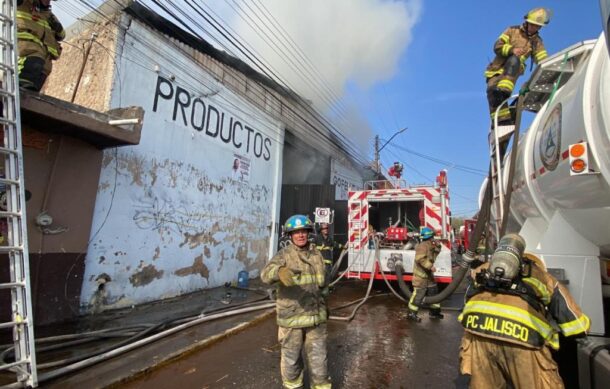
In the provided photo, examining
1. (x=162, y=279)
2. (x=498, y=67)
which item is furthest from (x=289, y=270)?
(x=162, y=279)

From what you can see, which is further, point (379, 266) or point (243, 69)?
point (243, 69)

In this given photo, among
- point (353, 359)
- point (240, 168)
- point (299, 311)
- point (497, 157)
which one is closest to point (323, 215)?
point (240, 168)

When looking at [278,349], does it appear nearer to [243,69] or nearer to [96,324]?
[96,324]

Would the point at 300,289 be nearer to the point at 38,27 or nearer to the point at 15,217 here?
the point at 15,217

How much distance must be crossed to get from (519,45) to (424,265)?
3.55 m

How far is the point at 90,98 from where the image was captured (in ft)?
19.5

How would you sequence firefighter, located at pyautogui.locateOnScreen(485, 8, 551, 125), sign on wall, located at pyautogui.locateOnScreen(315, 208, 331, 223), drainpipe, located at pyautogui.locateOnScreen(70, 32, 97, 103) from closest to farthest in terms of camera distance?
firefighter, located at pyautogui.locateOnScreen(485, 8, 551, 125)
drainpipe, located at pyautogui.locateOnScreen(70, 32, 97, 103)
sign on wall, located at pyautogui.locateOnScreen(315, 208, 331, 223)

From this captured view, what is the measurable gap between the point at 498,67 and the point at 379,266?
4.62 m

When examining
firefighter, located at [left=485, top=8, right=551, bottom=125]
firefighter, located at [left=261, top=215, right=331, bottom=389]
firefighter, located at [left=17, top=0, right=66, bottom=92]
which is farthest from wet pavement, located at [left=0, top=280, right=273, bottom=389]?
firefighter, located at [left=485, top=8, right=551, bottom=125]

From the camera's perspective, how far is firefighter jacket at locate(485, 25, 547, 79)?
12.9ft

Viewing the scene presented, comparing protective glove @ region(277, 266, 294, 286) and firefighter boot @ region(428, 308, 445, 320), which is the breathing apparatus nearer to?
protective glove @ region(277, 266, 294, 286)

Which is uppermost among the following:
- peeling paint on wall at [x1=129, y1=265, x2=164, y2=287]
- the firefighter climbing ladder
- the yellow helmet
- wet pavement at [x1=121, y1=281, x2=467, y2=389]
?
the yellow helmet

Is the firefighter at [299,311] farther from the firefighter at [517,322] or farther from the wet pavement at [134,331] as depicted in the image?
the wet pavement at [134,331]

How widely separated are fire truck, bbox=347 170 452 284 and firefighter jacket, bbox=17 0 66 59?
247 inches
